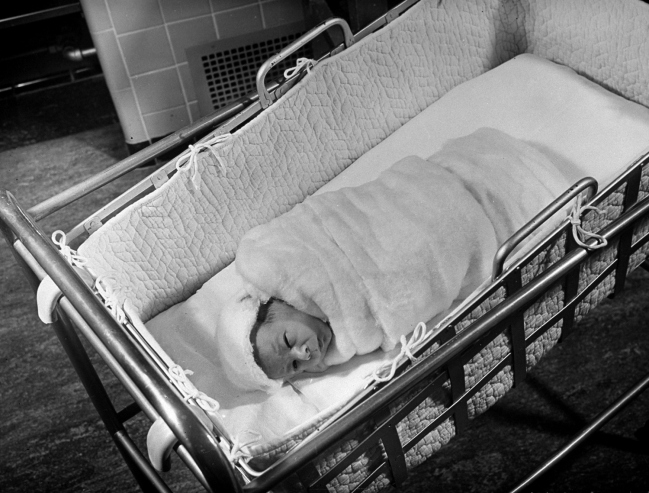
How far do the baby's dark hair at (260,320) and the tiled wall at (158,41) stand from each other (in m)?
1.33

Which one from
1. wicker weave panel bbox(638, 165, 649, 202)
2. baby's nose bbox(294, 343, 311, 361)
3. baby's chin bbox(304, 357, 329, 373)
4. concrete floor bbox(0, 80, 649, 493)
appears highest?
wicker weave panel bbox(638, 165, 649, 202)

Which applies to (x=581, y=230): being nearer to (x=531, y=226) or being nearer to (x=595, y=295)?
(x=531, y=226)

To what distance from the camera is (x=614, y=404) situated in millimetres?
1352

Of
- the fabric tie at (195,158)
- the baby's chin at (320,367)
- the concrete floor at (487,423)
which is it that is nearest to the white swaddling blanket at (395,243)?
the baby's chin at (320,367)

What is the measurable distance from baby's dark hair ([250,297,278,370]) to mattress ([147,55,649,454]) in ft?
0.35

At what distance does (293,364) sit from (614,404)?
63 centimetres

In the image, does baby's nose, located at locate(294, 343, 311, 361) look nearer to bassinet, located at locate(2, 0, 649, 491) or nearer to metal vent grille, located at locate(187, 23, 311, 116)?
bassinet, located at locate(2, 0, 649, 491)

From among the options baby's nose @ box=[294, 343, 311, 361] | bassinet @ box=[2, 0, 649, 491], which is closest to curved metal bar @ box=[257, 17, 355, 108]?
bassinet @ box=[2, 0, 649, 491]

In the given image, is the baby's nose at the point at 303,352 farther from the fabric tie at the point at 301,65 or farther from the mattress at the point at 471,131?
the fabric tie at the point at 301,65

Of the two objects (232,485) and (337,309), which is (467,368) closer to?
(337,309)

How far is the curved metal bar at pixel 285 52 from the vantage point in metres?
1.35

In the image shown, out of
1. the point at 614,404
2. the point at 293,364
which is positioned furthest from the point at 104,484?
the point at 614,404

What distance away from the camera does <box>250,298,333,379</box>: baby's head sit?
1209 mm

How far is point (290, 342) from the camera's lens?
122 centimetres
